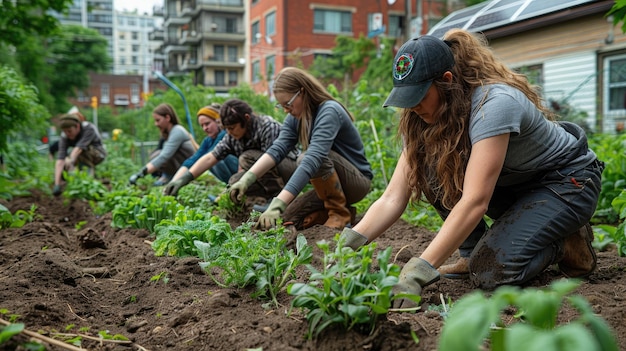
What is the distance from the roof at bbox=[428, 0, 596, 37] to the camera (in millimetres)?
10125

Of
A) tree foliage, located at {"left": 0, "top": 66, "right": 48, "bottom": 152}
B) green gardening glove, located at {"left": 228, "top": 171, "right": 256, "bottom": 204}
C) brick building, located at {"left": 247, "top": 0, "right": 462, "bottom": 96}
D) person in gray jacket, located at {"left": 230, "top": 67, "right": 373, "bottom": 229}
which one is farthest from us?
brick building, located at {"left": 247, "top": 0, "right": 462, "bottom": 96}

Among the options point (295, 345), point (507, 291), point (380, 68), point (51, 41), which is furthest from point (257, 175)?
point (51, 41)

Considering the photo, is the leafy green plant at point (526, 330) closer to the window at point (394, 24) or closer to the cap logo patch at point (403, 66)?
the cap logo patch at point (403, 66)

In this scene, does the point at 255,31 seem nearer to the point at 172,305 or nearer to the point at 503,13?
the point at 503,13

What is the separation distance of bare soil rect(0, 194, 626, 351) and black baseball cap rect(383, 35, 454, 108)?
79cm

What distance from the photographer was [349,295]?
5.37ft

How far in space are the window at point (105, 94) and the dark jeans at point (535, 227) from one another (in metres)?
77.6

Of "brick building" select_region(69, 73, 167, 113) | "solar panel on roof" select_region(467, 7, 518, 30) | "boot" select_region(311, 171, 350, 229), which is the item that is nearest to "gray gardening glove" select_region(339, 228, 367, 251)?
"boot" select_region(311, 171, 350, 229)

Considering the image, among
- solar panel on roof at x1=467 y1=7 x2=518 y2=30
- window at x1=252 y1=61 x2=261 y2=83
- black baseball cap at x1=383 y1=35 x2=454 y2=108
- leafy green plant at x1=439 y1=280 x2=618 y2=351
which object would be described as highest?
window at x1=252 y1=61 x2=261 y2=83

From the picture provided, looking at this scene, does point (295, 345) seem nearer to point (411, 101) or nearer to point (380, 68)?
point (411, 101)

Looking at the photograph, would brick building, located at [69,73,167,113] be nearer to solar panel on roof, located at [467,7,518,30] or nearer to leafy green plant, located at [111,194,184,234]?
solar panel on roof, located at [467,7,518,30]

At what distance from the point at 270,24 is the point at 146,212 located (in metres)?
30.9

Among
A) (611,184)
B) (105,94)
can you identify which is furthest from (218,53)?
(611,184)

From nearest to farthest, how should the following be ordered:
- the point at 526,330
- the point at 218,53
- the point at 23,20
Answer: the point at 526,330
the point at 23,20
the point at 218,53
